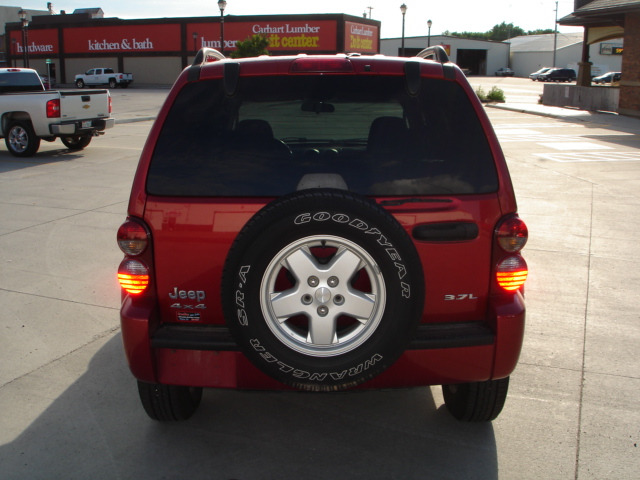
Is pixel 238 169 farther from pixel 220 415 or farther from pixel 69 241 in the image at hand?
pixel 69 241

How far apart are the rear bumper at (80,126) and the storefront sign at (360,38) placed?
41067mm

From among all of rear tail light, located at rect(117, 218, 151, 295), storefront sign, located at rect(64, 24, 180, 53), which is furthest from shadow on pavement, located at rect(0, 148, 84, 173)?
storefront sign, located at rect(64, 24, 180, 53)

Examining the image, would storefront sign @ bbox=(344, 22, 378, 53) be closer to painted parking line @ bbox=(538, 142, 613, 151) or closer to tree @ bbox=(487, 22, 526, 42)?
painted parking line @ bbox=(538, 142, 613, 151)

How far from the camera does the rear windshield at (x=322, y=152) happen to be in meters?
3.07

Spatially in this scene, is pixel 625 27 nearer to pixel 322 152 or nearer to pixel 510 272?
pixel 510 272

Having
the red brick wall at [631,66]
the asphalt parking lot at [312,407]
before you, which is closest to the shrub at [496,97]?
the red brick wall at [631,66]

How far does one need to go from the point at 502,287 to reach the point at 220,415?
176 cm

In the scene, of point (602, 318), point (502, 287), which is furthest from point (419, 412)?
point (602, 318)

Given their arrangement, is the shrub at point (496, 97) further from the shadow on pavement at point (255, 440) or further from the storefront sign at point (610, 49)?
the storefront sign at point (610, 49)

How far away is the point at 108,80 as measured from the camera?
56.3 m

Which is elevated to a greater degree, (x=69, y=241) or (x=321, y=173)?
(x=321, y=173)

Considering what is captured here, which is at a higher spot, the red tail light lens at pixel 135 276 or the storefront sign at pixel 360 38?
the storefront sign at pixel 360 38

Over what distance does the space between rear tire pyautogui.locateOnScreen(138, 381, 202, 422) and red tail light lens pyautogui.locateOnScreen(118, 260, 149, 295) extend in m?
0.57

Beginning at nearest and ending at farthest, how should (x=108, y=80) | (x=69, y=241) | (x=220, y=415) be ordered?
(x=220, y=415) < (x=69, y=241) < (x=108, y=80)
